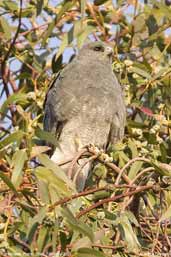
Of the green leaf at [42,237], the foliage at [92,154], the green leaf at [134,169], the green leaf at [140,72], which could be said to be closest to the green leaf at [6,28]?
the foliage at [92,154]

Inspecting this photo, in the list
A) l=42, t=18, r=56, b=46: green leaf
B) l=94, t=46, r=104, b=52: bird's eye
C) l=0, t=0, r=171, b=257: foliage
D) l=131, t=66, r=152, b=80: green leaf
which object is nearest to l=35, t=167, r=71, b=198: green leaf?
l=0, t=0, r=171, b=257: foliage

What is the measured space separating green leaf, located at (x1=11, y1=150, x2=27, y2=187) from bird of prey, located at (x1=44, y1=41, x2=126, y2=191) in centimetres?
173

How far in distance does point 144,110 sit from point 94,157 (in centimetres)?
76

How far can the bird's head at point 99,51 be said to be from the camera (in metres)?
4.68

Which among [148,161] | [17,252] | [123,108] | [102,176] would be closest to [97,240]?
[17,252]

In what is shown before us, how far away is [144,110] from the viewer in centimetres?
388

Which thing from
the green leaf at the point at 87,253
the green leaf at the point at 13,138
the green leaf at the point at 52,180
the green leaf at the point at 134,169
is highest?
the green leaf at the point at 13,138

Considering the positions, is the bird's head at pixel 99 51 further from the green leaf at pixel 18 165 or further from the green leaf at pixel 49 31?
the green leaf at pixel 18 165

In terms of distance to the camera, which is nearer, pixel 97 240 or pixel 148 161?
pixel 97 240

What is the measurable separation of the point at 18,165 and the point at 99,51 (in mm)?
2293

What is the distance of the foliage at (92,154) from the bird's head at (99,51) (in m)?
0.06

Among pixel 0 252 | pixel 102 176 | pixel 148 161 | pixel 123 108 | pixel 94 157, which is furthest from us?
A: pixel 123 108

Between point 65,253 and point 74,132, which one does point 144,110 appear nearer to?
point 74,132

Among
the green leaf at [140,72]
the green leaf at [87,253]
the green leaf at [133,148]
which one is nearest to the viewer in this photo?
the green leaf at [87,253]
